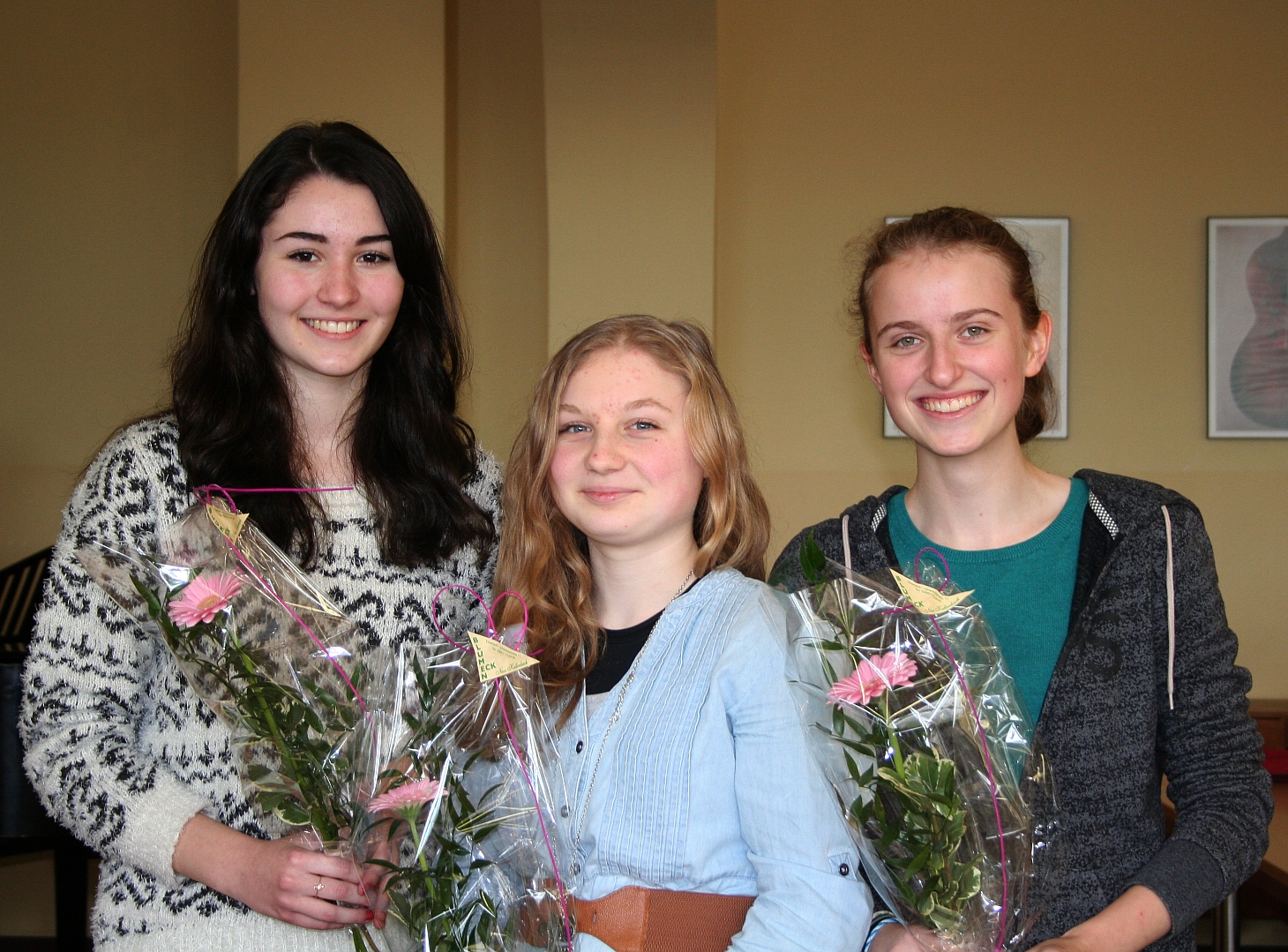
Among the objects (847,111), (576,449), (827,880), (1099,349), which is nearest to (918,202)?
(847,111)

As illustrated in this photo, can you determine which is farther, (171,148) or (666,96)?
(171,148)

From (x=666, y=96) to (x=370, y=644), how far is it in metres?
2.88

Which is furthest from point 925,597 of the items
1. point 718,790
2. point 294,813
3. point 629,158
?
point 629,158

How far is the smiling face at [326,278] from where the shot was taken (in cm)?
155

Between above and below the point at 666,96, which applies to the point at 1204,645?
below

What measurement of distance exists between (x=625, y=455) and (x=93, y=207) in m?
3.84

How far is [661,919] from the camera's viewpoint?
122cm

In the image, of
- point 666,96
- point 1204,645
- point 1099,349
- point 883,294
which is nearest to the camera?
point 1204,645

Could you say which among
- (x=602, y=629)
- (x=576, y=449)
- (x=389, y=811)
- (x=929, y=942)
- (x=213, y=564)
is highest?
(x=576, y=449)

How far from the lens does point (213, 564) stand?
1.28 m

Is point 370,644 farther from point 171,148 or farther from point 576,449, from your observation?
point 171,148

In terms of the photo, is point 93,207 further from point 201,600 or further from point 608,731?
point 608,731

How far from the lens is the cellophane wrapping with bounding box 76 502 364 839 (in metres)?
1.16

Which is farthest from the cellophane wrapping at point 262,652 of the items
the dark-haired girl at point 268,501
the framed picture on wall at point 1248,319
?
the framed picture on wall at point 1248,319
